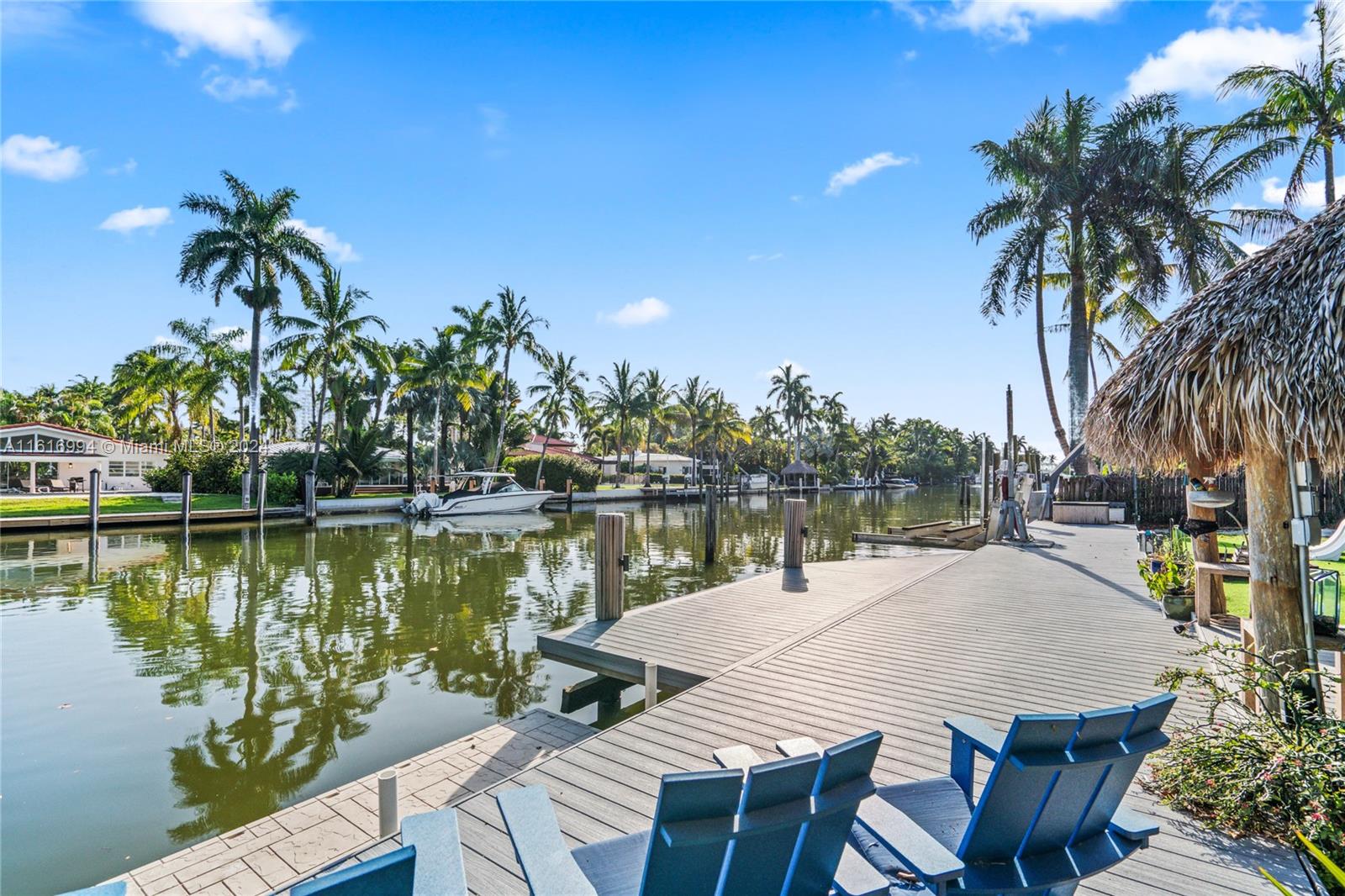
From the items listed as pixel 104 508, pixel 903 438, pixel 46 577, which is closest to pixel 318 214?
pixel 104 508

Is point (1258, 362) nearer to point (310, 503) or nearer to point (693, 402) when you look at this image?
point (310, 503)

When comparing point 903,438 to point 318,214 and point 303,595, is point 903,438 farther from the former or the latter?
point 303,595

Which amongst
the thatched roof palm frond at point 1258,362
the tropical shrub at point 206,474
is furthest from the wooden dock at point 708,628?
the tropical shrub at point 206,474

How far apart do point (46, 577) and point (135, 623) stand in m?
5.78

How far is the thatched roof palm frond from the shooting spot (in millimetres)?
2920

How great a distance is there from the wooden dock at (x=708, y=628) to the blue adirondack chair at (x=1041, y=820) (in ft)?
11.2

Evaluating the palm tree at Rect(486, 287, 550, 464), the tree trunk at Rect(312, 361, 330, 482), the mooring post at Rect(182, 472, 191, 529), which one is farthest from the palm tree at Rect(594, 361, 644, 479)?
the mooring post at Rect(182, 472, 191, 529)

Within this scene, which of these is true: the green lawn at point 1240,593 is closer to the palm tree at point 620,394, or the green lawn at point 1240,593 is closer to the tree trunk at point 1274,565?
the tree trunk at point 1274,565

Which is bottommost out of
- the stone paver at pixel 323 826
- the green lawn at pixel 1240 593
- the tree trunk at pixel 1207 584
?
the stone paver at pixel 323 826

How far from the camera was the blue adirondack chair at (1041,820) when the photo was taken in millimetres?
1741

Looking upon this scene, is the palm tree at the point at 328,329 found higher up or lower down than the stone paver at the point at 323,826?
higher up

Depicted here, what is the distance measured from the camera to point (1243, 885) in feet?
7.82

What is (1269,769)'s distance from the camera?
269cm

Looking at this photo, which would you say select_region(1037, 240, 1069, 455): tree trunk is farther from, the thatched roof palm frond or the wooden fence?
the thatched roof palm frond
